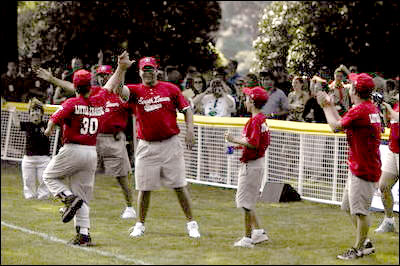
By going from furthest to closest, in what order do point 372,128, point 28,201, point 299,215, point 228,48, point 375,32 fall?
1. point 228,48
2. point 375,32
3. point 28,201
4. point 299,215
5. point 372,128

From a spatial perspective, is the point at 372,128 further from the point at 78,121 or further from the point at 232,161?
the point at 232,161

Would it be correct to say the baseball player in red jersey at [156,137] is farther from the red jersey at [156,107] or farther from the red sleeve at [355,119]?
the red sleeve at [355,119]

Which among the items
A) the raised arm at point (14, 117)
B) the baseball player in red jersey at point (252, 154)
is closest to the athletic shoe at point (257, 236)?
the baseball player in red jersey at point (252, 154)

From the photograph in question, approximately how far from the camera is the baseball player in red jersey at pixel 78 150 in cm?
1073

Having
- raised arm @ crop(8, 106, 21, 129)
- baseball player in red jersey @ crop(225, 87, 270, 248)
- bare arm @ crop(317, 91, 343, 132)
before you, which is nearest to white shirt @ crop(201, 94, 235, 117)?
raised arm @ crop(8, 106, 21, 129)

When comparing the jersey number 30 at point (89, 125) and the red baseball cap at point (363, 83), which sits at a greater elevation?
the red baseball cap at point (363, 83)

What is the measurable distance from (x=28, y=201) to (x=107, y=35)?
34.5 feet

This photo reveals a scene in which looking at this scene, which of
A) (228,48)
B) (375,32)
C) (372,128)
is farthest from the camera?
(228,48)

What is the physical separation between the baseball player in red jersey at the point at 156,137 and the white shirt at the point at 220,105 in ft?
16.4

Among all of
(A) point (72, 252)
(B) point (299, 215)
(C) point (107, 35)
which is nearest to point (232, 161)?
(B) point (299, 215)

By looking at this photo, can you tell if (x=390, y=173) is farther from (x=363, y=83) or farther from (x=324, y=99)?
(x=324, y=99)

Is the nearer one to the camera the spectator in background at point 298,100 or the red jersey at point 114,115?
the red jersey at point 114,115

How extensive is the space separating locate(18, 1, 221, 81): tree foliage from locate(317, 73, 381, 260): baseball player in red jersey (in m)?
14.2

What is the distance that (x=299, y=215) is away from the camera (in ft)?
44.4
